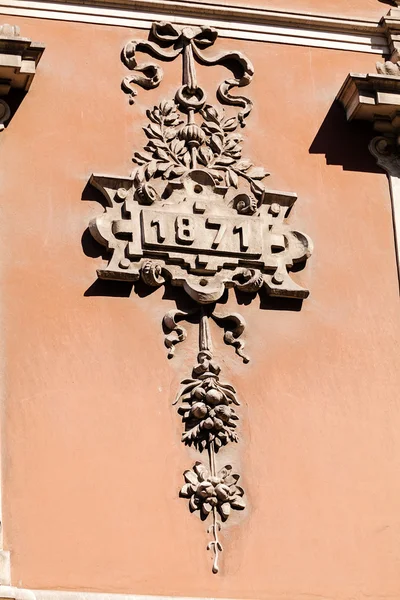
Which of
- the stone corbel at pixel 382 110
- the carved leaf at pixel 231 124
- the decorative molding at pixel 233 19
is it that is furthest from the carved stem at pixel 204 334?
the decorative molding at pixel 233 19

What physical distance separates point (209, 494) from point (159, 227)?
1360mm

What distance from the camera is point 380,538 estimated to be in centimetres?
1042

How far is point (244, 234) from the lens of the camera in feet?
35.5

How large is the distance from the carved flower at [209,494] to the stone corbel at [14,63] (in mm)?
2007

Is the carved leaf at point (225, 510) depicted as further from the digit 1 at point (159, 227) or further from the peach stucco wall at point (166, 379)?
the digit 1 at point (159, 227)

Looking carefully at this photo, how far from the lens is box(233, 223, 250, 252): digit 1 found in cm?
1081

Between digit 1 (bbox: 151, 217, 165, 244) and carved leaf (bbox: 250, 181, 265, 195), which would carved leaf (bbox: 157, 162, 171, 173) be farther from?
carved leaf (bbox: 250, 181, 265, 195)

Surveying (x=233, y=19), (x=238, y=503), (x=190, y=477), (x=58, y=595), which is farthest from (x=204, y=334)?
(x=233, y=19)

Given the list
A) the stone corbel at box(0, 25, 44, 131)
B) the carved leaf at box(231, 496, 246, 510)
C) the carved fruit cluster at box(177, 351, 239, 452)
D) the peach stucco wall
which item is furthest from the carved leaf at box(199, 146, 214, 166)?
the carved leaf at box(231, 496, 246, 510)

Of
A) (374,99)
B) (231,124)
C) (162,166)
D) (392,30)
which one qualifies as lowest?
(162,166)

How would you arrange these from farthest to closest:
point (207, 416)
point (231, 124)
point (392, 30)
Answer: point (392, 30) → point (231, 124) → point (207, 416)

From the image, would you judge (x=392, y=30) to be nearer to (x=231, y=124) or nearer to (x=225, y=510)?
(x=231, y=124)

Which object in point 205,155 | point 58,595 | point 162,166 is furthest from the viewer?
point 205,155

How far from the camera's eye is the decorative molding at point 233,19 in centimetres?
1123
